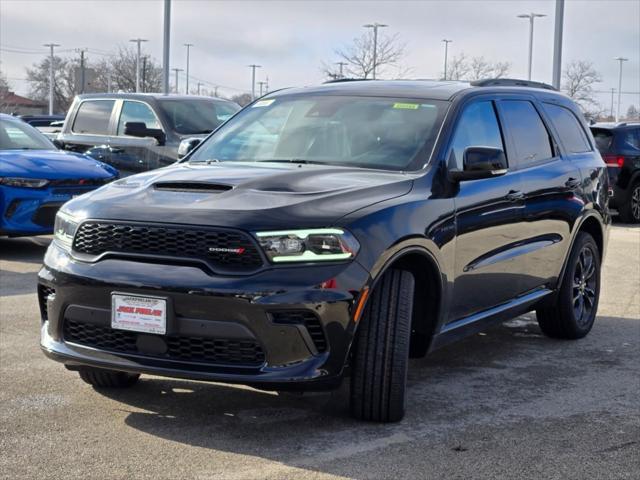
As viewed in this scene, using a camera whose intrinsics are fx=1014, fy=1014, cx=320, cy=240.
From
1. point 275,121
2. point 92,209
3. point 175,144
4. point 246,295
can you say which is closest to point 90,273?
point 92,209

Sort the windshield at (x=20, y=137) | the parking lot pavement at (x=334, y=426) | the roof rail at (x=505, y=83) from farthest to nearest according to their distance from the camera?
the windshield at (x=20, y=137) < the roof rail at (x=505, y=83) < the parking lot pavement at (x=334, y=426)

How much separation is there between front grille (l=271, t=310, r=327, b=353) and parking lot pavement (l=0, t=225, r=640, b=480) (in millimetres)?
479

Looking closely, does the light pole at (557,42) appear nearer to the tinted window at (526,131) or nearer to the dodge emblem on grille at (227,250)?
the tinted window at (526,131)

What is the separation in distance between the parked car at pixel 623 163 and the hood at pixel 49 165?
9260mm

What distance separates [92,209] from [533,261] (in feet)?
9.43

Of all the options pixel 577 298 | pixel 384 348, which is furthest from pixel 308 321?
pixel 577 298

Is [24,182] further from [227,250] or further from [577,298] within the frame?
[227,250]

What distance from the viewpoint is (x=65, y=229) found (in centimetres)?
492

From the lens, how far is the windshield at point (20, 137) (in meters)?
11.1

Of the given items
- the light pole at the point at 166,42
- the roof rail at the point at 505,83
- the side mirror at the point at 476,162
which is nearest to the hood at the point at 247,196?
the side mirror at the point at 476,162

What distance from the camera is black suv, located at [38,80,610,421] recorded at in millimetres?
4367

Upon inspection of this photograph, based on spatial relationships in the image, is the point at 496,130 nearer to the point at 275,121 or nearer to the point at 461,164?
the point at 461,164

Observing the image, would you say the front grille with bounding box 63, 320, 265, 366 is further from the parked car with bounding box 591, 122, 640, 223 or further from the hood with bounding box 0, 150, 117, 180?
the parked car with bounding box 591, 122, 640, 223

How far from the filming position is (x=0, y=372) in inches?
227
